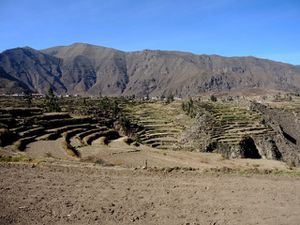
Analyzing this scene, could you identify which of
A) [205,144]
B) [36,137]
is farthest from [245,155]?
[36,137]

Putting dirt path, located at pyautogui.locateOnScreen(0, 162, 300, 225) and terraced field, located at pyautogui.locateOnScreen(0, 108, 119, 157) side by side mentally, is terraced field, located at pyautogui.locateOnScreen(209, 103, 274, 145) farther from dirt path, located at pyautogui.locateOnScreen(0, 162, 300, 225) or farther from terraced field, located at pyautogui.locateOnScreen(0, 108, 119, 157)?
dirt path, located at pyautogui.locateOnScreen(0, 162, 300, 225)

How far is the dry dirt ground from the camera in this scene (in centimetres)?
1598

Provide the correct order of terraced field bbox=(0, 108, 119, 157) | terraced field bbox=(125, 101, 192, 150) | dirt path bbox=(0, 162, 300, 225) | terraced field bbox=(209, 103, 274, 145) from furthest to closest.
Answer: terraced field bbox=(209, 103, 274, 145)
terraced field bbox=(125, 101, 192, 150)
terraced field bbox=(0, 108, 119, 157)
dirt path bbox=(0, 162, 300, 225)

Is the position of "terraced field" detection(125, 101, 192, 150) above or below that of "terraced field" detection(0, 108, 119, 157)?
below

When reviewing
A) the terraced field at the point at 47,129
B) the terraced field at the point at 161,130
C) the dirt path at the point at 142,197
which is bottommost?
the terraced field at the point at 161,130

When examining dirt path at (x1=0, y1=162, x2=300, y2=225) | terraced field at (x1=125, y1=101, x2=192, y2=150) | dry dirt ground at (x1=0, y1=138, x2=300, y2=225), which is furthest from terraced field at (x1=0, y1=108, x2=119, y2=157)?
dirt path at (x1=0, y1=162, x2=300, y2=225)

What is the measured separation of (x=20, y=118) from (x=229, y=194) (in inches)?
1887

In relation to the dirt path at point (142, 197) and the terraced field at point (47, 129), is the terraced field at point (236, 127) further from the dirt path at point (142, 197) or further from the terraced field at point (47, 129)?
the dirt path at point (142, 197)

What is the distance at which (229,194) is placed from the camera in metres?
19.2

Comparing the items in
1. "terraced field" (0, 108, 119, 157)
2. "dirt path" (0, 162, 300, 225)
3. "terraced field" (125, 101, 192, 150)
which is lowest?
"terraced field" (125, 101, 192, 150)

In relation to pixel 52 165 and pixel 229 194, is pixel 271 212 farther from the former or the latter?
pixel 52 165

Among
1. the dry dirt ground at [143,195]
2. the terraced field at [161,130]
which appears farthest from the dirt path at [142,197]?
the terraced field at [161,130]

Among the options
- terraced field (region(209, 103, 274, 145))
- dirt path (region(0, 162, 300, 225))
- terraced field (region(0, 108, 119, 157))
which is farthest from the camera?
terraced field (region(209, 103, 274, 145))

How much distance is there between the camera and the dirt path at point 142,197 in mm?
15961
